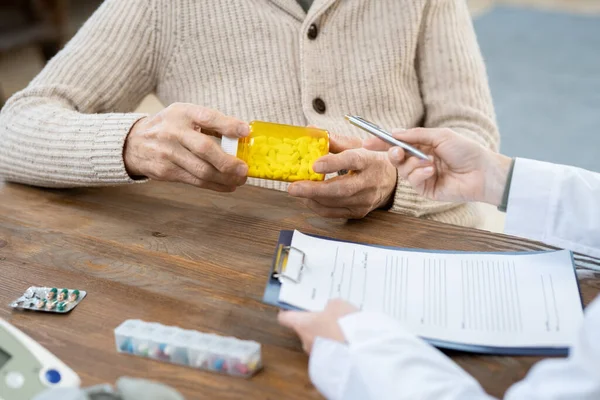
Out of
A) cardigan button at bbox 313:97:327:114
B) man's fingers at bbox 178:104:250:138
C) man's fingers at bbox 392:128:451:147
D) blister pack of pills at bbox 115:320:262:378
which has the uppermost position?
cardigan button at bbox 313:97:327:114

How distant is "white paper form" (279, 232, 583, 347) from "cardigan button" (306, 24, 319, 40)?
0.49 meters

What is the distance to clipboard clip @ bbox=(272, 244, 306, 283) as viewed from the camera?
2.57 ft

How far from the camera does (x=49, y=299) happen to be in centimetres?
79

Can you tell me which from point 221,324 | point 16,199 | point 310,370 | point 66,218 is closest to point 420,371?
point 310,370

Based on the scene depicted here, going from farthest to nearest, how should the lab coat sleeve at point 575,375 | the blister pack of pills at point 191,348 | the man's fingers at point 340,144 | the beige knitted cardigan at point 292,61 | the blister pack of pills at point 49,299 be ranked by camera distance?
the beige knitted cardigan at point 292,61 < the man's fingers at point 340,144 < the blister pack of pills at point 49,299 < the blister pack of pills at point 191,348 < the lab coat sleeve at point 575,375

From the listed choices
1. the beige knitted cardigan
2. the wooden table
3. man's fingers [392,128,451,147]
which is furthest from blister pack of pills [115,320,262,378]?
the beige knitted cardigan

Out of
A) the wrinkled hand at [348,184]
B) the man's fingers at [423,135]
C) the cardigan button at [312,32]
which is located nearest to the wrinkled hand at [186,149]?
the wrinkled hand at [348,184]

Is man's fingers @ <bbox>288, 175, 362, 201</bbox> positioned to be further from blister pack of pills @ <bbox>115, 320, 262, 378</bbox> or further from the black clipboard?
blister pack of pills @ <bbox>115, 320, 262, 378</bbox>

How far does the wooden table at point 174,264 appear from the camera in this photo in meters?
0.68

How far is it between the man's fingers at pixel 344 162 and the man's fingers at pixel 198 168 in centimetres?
12

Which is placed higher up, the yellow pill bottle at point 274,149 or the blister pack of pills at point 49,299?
the yellow pill bottle at point 274,149

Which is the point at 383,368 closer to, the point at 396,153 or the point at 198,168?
the point at 396,153

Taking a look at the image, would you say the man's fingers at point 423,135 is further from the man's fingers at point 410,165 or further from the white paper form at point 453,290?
the white paper form at point 453,290

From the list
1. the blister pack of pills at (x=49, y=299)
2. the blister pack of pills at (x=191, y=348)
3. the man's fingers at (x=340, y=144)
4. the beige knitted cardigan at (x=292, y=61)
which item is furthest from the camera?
the beige knitted cardigan at (x=292, y=61)
